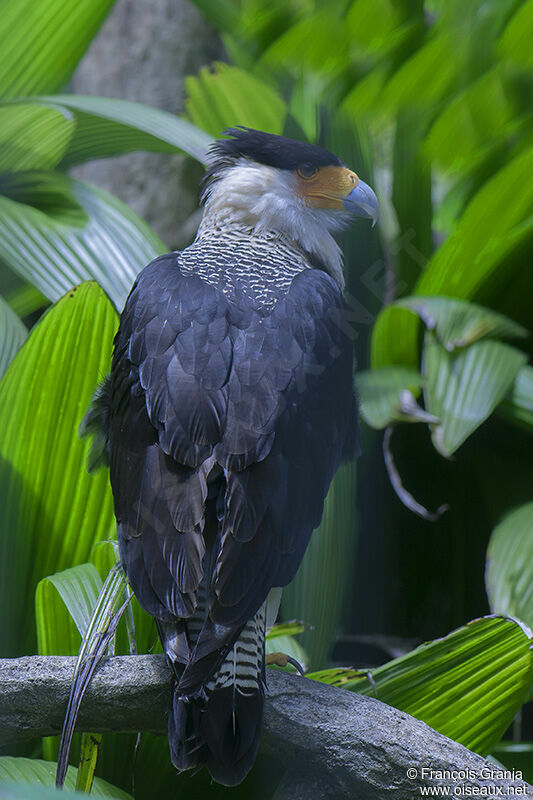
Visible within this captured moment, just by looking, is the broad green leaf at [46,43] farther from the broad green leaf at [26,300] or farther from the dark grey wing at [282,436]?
the dark grey wing at [282,436]

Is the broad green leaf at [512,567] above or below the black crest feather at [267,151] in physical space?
below

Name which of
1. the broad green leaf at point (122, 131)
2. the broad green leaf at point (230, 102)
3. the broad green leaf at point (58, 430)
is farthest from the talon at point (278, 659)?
the broad green leaf at point (122, 131)

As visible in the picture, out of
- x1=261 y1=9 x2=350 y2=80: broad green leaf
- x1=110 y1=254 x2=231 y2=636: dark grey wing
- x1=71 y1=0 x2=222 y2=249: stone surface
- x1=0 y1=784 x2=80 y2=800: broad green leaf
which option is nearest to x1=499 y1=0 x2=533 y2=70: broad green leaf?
x1=261 y1=9 x2=350 y2=80: broad green leaf

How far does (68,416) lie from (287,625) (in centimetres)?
43

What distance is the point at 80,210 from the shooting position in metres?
1.41

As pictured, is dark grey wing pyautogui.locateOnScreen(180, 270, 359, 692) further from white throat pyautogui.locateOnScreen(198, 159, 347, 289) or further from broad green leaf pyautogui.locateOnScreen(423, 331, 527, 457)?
broad green leaf pyautogui.locateOnScreen(423, 331, 527, 457)

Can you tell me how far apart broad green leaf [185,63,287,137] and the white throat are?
25cm

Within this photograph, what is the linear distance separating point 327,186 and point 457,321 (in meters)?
0.61

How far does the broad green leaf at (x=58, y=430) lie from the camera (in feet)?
3.67

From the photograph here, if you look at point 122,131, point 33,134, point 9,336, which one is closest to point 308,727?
point 9,336

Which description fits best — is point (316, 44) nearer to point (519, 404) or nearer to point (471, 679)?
point (471, 679)

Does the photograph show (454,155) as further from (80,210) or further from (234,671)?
(80,210)

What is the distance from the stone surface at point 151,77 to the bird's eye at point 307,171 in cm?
119

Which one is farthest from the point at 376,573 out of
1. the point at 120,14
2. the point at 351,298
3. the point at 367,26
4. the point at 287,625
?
the point at 120,14
